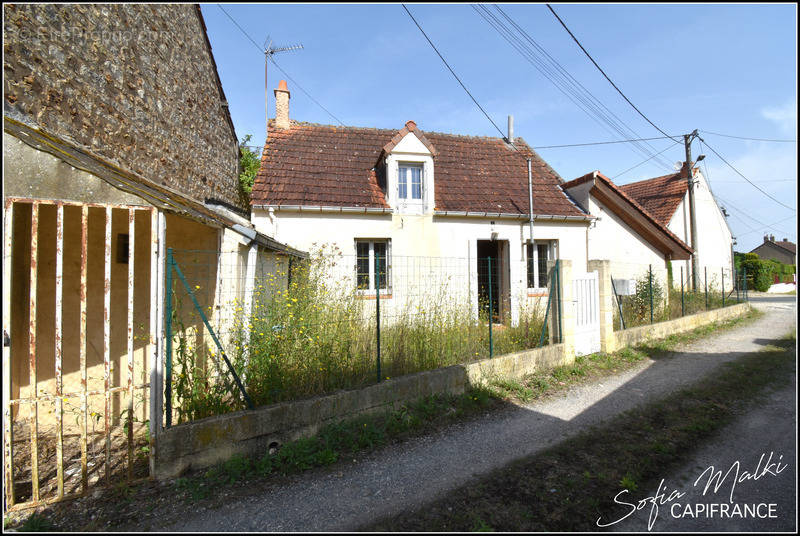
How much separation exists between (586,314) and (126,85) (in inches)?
372

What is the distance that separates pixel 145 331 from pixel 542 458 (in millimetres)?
5098

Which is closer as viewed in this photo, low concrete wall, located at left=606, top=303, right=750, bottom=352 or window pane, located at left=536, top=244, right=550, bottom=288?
low concrete wall, located at left=606, top=303, right=750, bottom=352

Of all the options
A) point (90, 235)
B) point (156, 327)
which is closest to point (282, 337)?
point (156, 327)

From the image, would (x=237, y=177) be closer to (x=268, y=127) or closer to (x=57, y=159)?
(x=268, y=127)

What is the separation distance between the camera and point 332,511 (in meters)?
3.17

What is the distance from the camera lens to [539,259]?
1172cm

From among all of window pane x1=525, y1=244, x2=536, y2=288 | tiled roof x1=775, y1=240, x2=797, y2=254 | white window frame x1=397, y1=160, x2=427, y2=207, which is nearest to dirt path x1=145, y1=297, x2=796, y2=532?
window pane x1=525, y1=244, x2=536, y2=288

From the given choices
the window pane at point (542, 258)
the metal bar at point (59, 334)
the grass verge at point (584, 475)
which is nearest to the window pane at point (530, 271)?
the window pane at point (542, 258)

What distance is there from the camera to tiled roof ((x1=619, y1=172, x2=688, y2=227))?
17.8 meters

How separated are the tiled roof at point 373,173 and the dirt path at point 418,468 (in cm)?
621

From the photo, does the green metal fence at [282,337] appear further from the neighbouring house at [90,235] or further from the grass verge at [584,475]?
the grass verge at [584,475]

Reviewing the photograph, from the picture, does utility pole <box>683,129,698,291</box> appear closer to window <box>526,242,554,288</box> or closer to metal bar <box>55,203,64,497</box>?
window <box>526,242,554,288</box>

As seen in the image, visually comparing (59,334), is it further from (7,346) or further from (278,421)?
(278,421)

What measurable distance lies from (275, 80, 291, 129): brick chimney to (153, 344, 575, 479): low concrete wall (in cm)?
997
